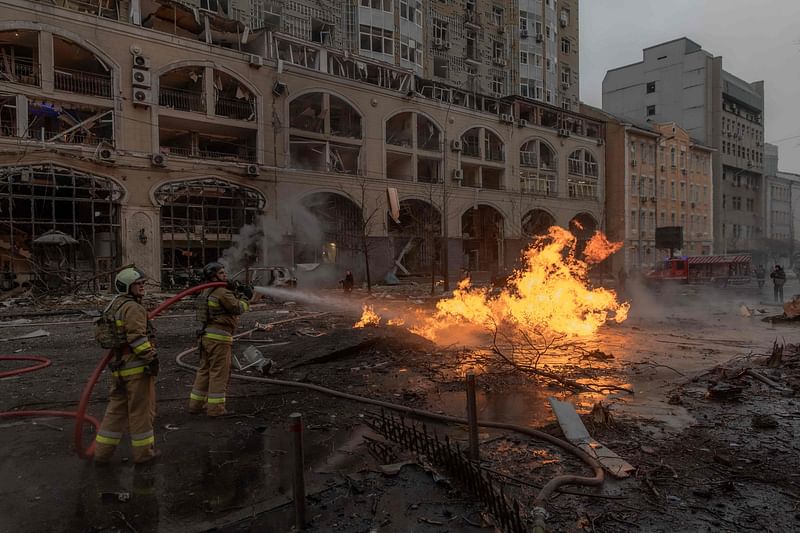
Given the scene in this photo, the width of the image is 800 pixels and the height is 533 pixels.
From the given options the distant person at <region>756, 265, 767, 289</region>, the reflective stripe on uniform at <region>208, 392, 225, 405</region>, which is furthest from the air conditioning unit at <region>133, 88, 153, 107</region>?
the distant person at <region>756, 265, 767, 289</region>

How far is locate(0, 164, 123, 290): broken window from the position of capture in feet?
74.3

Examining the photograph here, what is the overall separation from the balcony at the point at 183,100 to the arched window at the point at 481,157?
20.3 meters

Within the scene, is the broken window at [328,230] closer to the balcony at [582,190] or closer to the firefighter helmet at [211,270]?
the balcony at [582,190]

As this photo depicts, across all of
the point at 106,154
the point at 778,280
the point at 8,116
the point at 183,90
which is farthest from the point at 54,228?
the point at 778,280

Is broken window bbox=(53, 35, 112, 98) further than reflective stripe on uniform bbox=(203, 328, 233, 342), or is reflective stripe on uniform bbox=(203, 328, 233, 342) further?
broken window bbox=(53, 35, 112, 98)

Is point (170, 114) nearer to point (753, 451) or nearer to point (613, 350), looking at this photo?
point (613, 350)

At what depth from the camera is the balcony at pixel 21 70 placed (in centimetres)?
2344

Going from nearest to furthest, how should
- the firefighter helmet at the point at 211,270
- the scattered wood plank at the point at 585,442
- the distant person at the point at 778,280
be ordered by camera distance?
the scattered wood plank at the point at 585,442, the firefighter helmet at the point at 211,270, the distant person at the point at 778,280

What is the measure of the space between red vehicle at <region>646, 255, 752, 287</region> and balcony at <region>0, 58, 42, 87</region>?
3967 centimetres

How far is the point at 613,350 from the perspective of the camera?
12.0 metres

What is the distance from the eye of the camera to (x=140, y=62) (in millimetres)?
25953

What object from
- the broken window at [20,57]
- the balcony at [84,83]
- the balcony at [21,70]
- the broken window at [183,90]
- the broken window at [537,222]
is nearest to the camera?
the balcony at [21,70]

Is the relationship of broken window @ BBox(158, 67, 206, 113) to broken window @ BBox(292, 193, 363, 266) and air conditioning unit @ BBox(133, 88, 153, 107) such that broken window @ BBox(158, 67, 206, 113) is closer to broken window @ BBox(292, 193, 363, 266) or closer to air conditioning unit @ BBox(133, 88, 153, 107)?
air conditioning unit @ BBox(133, 88, 153, 107)

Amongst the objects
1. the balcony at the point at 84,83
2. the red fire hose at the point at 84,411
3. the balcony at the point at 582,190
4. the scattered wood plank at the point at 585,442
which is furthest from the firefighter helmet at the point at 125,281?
the balcony at the point at 582,190
